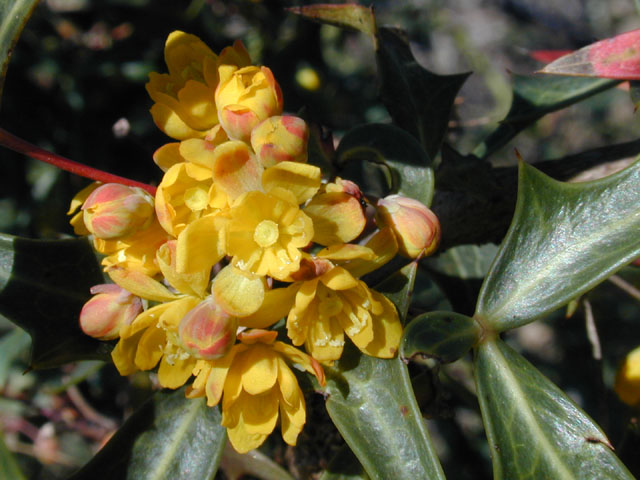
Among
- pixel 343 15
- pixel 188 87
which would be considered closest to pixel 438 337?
pixel 188 87

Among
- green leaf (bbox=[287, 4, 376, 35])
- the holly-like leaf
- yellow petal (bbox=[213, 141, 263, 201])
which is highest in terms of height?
the holly-like leaf

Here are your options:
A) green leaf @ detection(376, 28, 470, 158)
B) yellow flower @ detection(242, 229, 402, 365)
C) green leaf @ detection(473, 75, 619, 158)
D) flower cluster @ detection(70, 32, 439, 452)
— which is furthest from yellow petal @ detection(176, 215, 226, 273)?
green leaf @ detection(473, 75, 619, 158)

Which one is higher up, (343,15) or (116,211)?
(343,15)

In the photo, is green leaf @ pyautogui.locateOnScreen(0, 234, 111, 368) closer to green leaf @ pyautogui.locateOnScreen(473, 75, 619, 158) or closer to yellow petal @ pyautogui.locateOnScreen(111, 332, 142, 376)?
yellow petal @ pyautogui.locateOnScreen(111, 332, 142, 376)

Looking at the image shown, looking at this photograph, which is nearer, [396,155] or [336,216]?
[336,216]

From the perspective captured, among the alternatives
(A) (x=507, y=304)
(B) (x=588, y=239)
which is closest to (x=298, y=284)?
(A) (x=507, y=304)

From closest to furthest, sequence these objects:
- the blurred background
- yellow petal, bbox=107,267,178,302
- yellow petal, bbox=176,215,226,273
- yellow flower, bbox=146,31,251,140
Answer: yellow petal, bbox=176,215,226,273 → yellow petal, bbox=107,267,178,302 → yellow flower, bbox=146,31,251,140 → the blurred background

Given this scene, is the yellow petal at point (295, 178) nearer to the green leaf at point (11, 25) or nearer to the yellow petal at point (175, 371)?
the yellow petal at point (175, 371)

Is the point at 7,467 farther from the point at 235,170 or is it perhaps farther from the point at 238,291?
the point at 235,170

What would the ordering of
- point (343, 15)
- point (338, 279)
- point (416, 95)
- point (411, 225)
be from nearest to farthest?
1. point (338, 279)
2. point (411, 225)
3. point (343, 15)
4. point (416, 95)
